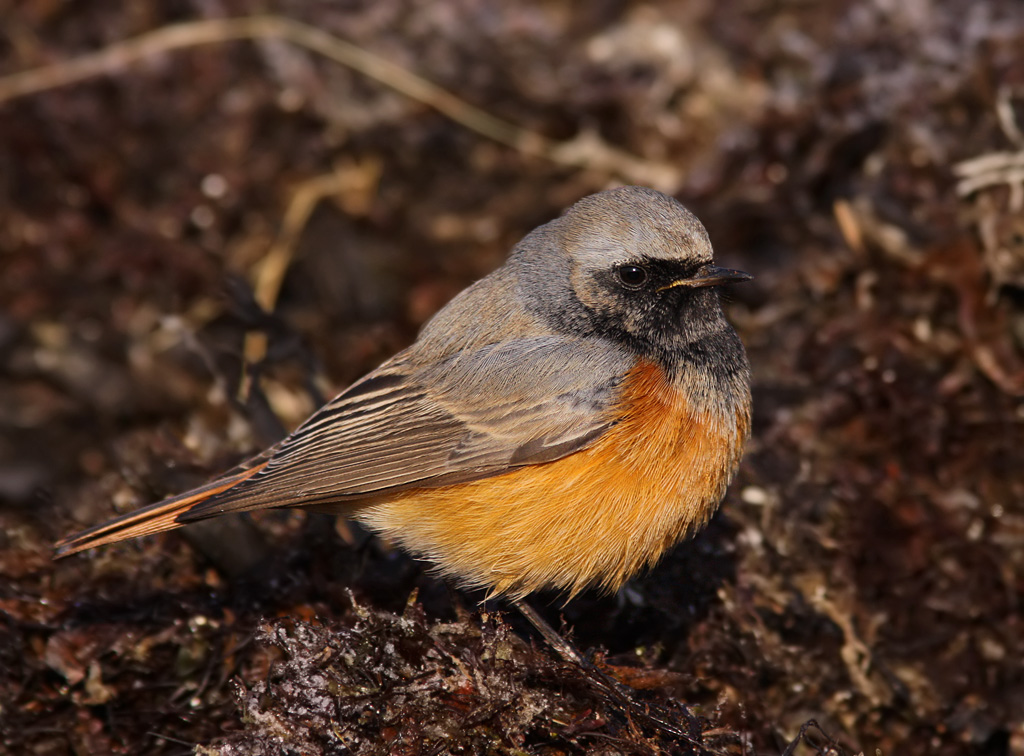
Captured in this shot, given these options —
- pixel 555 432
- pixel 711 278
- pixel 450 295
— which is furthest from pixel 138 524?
pixel 450 295

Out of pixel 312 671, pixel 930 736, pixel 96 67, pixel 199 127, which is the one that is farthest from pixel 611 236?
pixel 96 67

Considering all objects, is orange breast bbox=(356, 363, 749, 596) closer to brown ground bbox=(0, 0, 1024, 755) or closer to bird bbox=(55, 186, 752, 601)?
bird bbox=(55, 186, 752, 601)

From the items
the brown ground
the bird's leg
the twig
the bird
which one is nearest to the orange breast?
the bird

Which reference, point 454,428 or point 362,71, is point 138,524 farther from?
point 362,71

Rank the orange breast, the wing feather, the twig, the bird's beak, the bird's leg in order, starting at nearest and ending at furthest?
the bird's leg
the orange breast
the wing feather
the bird's beak
the twig

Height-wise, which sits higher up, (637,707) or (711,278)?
(711,278)

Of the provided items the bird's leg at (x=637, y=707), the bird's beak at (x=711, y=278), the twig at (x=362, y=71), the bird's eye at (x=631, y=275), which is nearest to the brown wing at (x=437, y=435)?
the bird's eye at (x=631, y=275)
